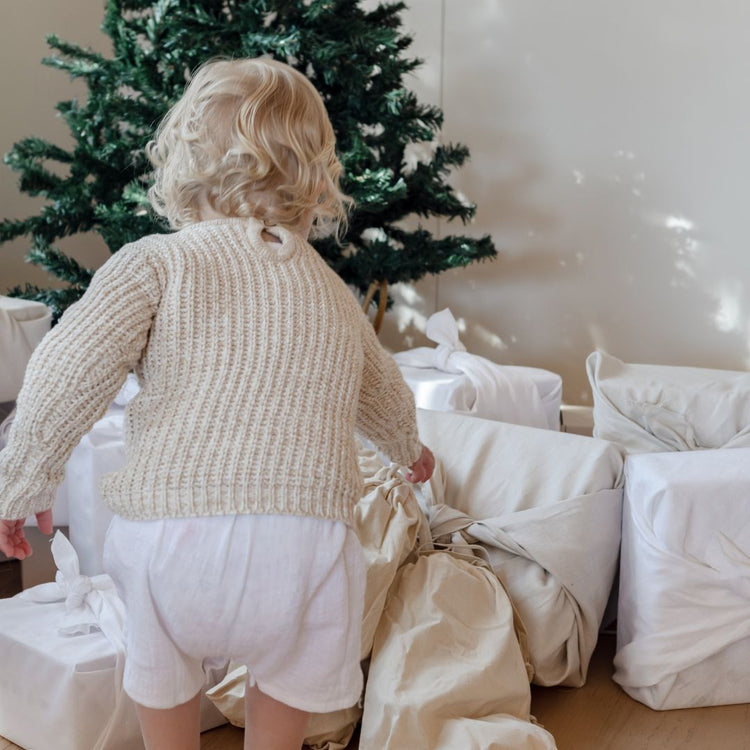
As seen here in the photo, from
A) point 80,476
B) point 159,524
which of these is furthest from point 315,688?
point 80,476

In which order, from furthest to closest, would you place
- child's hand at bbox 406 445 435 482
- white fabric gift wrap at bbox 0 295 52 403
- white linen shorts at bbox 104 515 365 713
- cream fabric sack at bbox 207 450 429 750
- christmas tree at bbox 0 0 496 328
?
1. christmas tree at bbox 0 0 496 328
2. white fabric gift wrap at bbox 0 295 52 403
3. cream fabric sack at bbox 207 450 429 750
4. child's hand at bbox 406 445 435 482
5. white linen shorts at bbox 104 515 365 713

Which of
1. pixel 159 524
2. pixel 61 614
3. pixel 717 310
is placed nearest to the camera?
pixel 159 524

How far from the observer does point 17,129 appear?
3.14 meters

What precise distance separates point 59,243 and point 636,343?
199 centimetres

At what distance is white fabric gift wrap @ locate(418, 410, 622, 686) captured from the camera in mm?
1710

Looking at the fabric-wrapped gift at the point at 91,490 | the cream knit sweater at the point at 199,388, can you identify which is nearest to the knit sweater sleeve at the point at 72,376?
the cream knit sweater at the point at 199,388

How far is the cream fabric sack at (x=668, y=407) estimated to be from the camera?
6.48 ft

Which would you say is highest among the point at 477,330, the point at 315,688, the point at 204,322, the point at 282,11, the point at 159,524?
the point at 282,11

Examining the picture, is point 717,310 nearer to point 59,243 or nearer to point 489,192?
point 489,192

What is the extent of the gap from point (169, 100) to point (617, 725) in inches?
68.3

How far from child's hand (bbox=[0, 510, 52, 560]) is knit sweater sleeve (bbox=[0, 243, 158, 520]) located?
0.04 meters

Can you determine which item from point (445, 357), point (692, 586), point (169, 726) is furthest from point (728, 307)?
point (169, 726)

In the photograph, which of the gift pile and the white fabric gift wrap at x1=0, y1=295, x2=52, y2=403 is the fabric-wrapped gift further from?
the gift pile

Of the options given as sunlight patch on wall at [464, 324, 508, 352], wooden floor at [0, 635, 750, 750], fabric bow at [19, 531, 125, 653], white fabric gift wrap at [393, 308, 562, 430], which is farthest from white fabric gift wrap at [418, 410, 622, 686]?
sunlight patch on wall at [464, 324, 508, 352]
